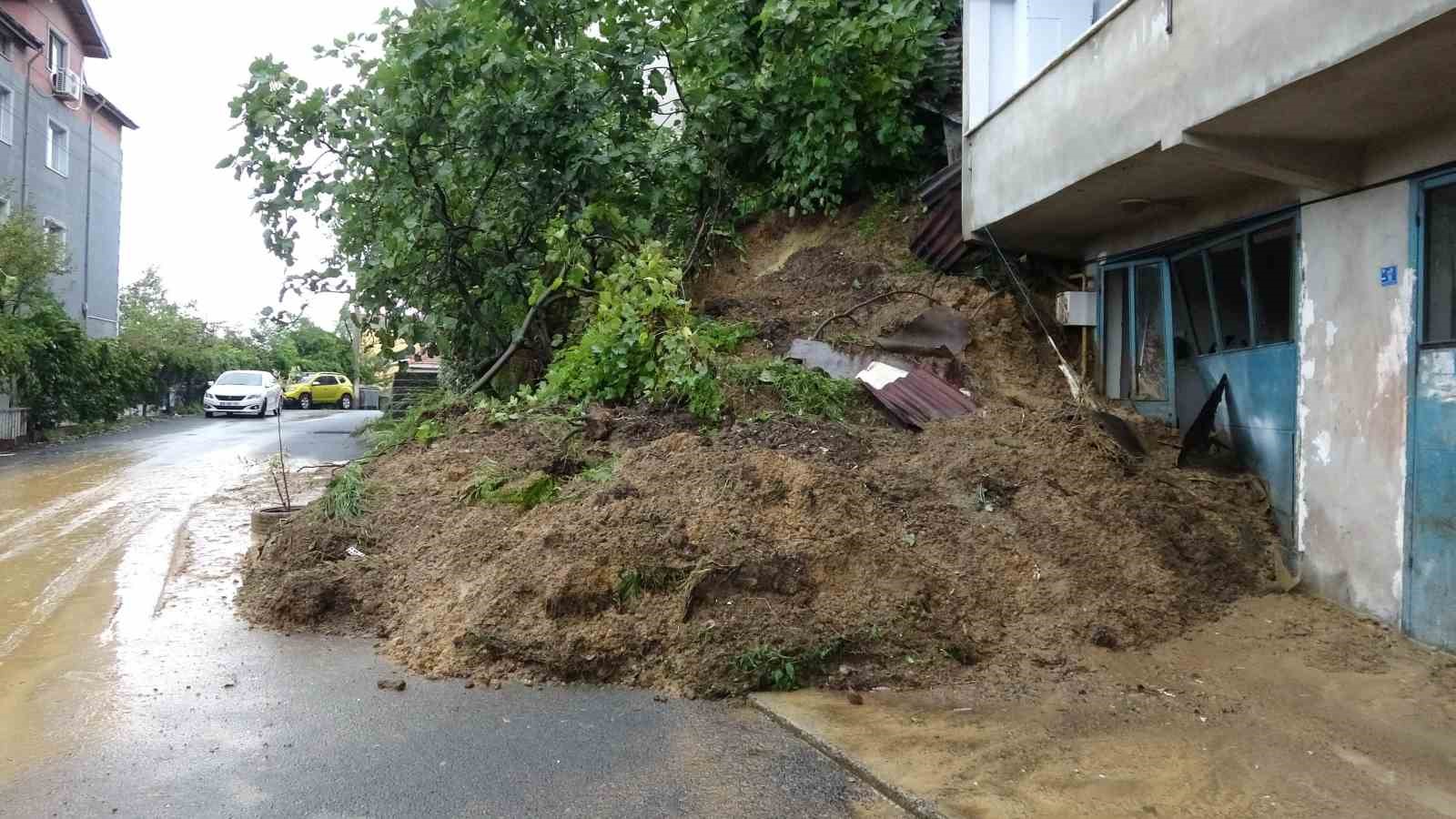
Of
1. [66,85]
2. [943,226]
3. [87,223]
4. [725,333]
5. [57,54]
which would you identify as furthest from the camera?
[87,223]

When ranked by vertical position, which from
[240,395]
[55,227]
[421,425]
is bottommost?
[421,425]

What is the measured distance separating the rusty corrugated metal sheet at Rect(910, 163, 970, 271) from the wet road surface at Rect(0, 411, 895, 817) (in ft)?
23.9

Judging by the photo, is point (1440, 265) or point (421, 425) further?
point (421, 425)

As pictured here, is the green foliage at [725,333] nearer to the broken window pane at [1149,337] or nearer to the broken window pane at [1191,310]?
the broken window pane at [1149,337]

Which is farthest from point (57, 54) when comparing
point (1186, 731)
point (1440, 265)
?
point (1186, 731)

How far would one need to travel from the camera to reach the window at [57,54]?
2733cm

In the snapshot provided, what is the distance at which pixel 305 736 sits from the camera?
471 cm

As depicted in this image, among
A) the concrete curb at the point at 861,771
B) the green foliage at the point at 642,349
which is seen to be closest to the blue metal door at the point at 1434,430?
the concrete curb at the point at 861,771

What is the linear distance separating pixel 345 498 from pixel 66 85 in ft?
86.5

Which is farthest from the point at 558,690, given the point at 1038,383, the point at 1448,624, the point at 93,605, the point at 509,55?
the point at 509,55

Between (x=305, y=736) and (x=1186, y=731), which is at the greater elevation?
(x=1186, y=731)

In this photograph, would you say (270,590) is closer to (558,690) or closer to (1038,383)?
(558,690)

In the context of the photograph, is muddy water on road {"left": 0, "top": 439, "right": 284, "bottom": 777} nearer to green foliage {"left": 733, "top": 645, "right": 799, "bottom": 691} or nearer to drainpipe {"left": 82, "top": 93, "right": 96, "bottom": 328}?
green foliage {"left": 733, "top": 645, "right": 799, "bottom": 691}

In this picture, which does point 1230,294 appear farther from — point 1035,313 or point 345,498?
point 345,498
